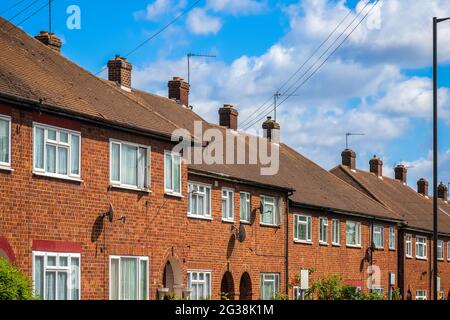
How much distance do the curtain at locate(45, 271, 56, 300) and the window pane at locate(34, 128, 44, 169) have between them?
2.86m

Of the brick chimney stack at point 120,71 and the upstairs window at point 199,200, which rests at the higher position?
the brick chimney stack at point 120,71

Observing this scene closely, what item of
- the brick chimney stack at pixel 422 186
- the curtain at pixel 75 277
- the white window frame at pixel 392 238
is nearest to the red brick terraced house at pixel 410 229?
the white window frame at pixel 392 238

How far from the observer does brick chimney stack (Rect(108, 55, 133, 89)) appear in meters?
39.2

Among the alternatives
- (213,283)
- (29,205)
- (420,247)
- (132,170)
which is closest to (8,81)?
(29,205)

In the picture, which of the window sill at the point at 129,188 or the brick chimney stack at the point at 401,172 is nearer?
the window sill at the point at 129,188

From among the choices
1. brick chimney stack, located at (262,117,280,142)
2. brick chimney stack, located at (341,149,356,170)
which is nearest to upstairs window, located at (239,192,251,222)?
brick chimney stack, located at (262,117,280,142)

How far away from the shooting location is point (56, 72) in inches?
1208

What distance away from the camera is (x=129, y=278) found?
29719 mm

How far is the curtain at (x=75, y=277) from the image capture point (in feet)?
89.0

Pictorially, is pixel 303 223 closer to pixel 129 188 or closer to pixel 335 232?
pixel 335 232

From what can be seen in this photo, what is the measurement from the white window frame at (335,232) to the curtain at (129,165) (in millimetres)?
20799

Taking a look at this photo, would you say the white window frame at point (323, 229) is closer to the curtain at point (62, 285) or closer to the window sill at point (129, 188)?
the window sill at point (129, 188)

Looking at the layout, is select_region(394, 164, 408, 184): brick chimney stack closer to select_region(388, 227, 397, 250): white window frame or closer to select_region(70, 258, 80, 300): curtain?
select_region(388, 227, 397, 250): white window frame

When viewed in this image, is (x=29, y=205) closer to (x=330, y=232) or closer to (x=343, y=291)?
(x=343, y=291)
